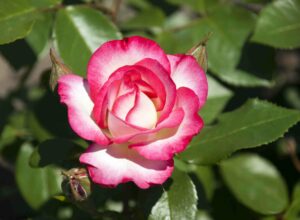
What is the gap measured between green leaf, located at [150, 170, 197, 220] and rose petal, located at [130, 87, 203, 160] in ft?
0.56

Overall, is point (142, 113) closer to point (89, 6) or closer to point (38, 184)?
point (89, 6)

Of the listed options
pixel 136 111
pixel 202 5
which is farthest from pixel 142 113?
pixel 202 5

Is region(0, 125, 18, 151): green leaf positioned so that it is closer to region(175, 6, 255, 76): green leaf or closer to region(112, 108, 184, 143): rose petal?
region(175, 6, 255, 76): green leaf

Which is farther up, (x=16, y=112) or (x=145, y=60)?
(x=145, y=60)

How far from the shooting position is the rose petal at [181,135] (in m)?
0.80

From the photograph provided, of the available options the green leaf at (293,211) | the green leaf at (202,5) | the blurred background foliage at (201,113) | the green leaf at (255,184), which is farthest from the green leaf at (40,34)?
the green leaf at (293,211)

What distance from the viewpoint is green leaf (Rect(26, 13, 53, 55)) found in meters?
1.17

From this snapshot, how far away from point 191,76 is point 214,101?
1.32ft

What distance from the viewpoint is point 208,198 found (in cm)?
143

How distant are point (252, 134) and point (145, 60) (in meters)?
0.25

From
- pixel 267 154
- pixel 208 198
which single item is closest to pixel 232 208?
pixel 208 198

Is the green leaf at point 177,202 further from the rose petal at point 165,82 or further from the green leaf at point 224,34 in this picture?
the green leaf at point 224,34

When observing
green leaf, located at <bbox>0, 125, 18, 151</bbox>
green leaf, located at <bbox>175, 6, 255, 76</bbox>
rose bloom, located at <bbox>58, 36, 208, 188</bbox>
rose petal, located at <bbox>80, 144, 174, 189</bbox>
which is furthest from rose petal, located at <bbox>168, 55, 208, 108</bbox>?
green leaf, located at <bbox>0, 125, 18, 151</bbox>

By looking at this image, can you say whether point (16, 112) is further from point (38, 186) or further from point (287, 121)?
point (287, 121)
